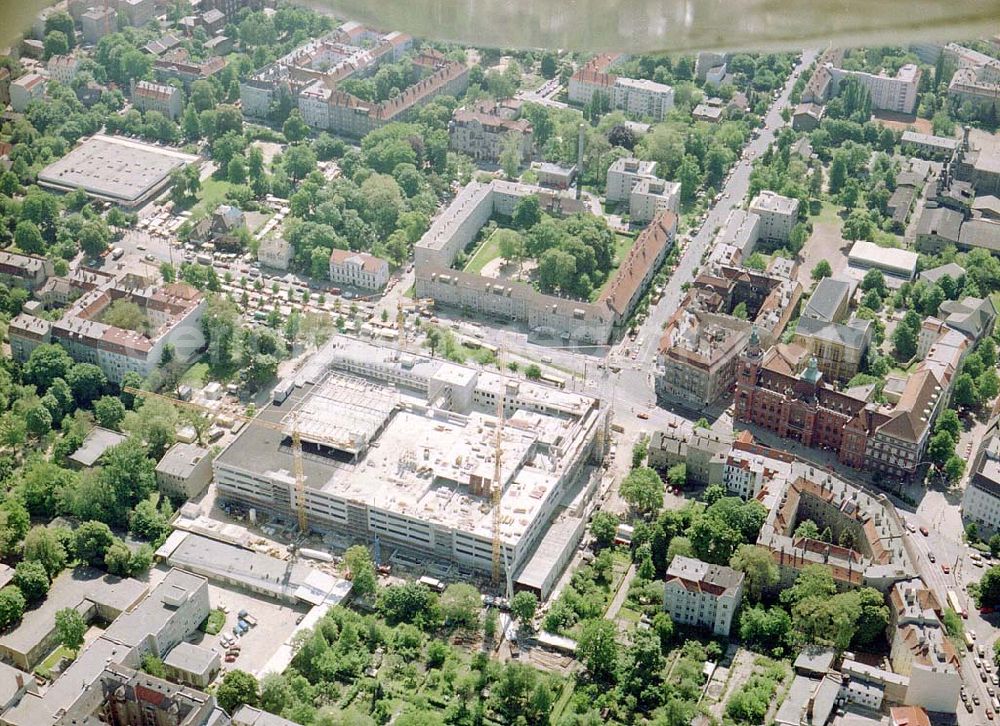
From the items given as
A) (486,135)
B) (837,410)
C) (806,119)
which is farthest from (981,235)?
(486,135)

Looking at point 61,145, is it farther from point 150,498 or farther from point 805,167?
point 805,167

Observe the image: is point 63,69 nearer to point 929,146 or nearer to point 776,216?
point 776,216

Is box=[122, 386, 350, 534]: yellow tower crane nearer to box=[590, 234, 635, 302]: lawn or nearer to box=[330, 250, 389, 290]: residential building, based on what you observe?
box=[330, 250, 389, 290]: residential building

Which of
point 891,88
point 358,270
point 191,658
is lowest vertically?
point 191,658

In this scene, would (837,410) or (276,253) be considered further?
(276,253)

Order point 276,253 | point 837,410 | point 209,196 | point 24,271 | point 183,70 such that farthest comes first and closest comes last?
point 183,70 → point 209,196 → point 276,253 → point 24,271 → point 837,410

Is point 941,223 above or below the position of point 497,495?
above

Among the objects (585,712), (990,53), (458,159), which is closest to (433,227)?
(458,159)
